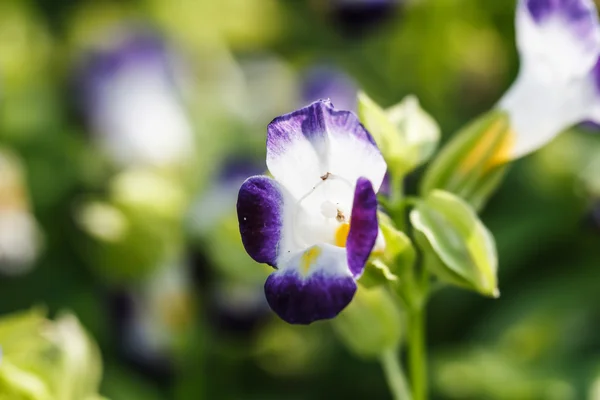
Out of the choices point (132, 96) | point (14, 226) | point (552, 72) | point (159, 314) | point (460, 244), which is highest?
point (552, 72)

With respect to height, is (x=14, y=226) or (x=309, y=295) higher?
(x=309, y=295)

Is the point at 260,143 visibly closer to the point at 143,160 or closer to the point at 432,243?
the point at 143,160

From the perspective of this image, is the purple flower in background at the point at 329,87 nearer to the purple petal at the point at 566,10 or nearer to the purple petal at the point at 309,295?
the purple petal at the point at 566,10

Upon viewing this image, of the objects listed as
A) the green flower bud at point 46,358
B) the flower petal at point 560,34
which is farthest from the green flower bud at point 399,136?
the green flower bud at point 46,358

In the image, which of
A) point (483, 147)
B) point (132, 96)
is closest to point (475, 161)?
point (483, 147)

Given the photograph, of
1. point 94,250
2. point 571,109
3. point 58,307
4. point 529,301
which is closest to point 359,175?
point 571,109

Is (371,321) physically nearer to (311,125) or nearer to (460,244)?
→ (460,244)

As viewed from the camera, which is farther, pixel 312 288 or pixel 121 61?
pixel 121 61

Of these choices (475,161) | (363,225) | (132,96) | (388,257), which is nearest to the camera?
(363,225)
